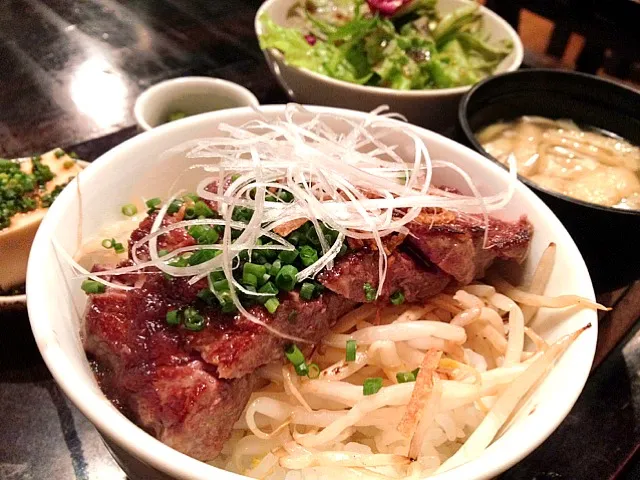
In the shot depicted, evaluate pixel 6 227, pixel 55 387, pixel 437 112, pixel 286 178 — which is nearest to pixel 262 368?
pixel 286 178

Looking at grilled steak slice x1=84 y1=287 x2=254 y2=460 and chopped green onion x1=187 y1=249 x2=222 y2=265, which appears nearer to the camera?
grilled steak slice x1=84 y1=287 x2=254 y2=460

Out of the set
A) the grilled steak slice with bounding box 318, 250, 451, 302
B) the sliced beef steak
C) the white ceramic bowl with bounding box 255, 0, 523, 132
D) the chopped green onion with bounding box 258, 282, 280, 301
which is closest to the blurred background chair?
the white ceramic bowl with bounding box 255, 0, 523, 132

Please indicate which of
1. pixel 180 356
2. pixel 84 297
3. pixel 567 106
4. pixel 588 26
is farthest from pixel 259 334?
pixel 588 26

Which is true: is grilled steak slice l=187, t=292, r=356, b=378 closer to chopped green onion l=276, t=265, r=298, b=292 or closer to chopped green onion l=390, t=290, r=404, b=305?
chopped green onion l=276, t=265, r=298, b=292

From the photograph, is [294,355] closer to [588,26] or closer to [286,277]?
[286,277]

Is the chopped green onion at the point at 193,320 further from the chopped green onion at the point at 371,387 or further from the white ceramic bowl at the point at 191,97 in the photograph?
the white ceramic bowl at the point at 191,97

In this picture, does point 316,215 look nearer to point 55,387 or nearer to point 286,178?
point 286,178

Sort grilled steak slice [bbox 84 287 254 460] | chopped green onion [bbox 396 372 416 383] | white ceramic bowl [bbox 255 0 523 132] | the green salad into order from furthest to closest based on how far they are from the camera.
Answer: the green salad → white ceramic bowl [bbox 255 0 523 132] → chopped green onion [bbox 396 372 416 383] → grilled steak slice [bbox 84 287 254 460]
